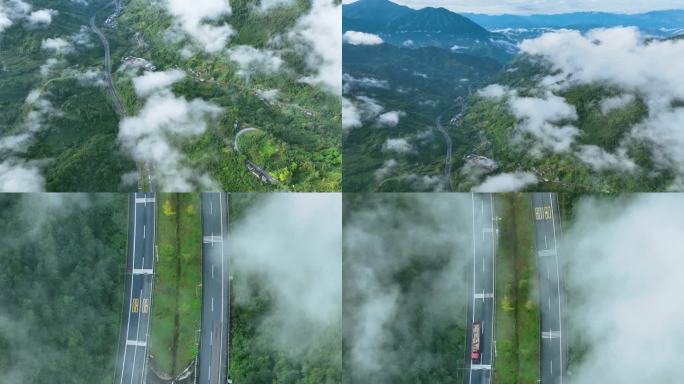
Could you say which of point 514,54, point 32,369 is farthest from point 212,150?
point 514,54

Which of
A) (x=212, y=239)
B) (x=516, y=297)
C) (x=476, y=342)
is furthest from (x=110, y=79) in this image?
(x=516, y=297)

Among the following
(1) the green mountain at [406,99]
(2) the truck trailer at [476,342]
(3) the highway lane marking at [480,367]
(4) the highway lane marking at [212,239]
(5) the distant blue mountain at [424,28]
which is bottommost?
(3) the highway lane marking at [480,367]

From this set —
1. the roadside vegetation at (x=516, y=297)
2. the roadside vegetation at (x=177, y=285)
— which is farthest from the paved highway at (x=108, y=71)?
the roadside vegetation at (x=516, y=297)

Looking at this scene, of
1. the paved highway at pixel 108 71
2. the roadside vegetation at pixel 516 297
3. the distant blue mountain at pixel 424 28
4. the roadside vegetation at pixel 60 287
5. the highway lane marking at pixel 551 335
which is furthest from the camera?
the distant blue mountain at pixel 424 28

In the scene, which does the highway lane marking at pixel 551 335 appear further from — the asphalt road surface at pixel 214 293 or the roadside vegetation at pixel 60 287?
the roadside vegetation at pixel 60 287

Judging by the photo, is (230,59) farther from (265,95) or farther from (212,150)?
(212,150)

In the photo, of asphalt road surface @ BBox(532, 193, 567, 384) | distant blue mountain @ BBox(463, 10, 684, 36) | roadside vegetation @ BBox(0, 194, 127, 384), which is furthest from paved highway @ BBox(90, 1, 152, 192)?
asphalt road surface @ BBox(532, 193, 567, 384)

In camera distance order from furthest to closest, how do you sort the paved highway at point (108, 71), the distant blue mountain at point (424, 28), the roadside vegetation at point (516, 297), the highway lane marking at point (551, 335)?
the distant blue mountain at point (424, 28), the paved highway at point (108, 71), the highway lane marking at point (551, 335), the roadside vegetation at point (516, 297)

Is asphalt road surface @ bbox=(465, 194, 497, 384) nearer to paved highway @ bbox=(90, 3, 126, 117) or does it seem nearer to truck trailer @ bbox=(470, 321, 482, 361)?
truck trailer @ bbox=(470, 321, 482, 361)
